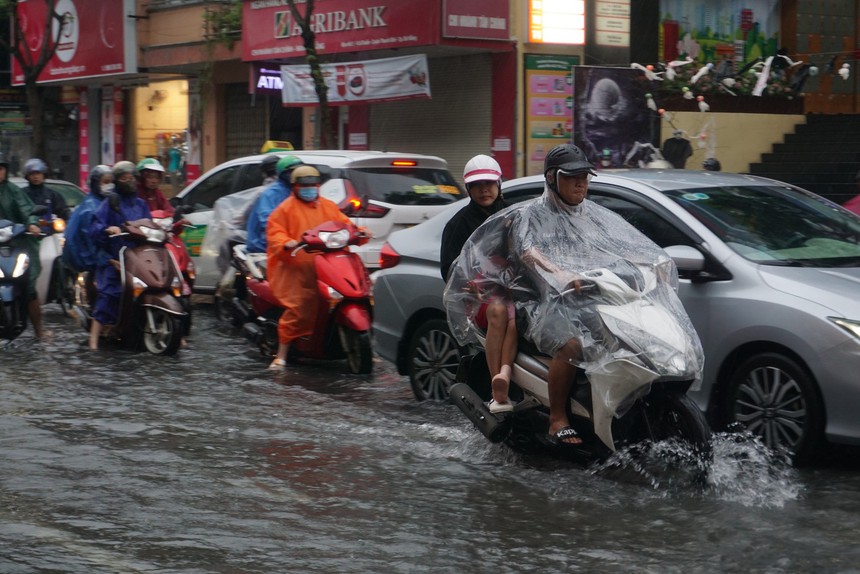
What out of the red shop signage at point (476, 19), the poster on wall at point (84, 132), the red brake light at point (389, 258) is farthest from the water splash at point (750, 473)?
the poster on wall at point (84, 132)

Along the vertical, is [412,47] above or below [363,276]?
above

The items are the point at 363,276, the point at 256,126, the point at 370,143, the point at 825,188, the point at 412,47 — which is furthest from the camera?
the point at 256,126

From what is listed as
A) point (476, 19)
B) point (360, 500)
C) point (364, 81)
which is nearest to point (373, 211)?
point (360, 500)

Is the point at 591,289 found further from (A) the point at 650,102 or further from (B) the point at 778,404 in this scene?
(A) the point at 650,102

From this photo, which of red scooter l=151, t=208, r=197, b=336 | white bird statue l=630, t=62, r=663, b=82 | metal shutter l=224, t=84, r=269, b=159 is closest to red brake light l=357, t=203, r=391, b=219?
red scooter l=151, t=208, r=197, b=336

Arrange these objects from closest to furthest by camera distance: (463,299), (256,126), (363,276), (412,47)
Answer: (463,299) → (363,276) → (412,47) → (256,126)

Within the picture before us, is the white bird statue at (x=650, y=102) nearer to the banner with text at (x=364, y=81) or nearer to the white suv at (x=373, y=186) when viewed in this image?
the banner with text at (x=364, y=81)

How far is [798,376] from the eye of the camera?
649 centimetres

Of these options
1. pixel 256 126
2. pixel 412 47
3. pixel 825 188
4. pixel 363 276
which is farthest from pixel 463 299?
pixel 256 126

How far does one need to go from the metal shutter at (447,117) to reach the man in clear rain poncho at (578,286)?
14918mm

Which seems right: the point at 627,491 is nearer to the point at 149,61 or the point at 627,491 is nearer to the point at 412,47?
the point at 412,47

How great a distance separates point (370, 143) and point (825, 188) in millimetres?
9191

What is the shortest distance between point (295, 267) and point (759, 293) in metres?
4.59

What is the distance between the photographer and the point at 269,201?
11508 mm
